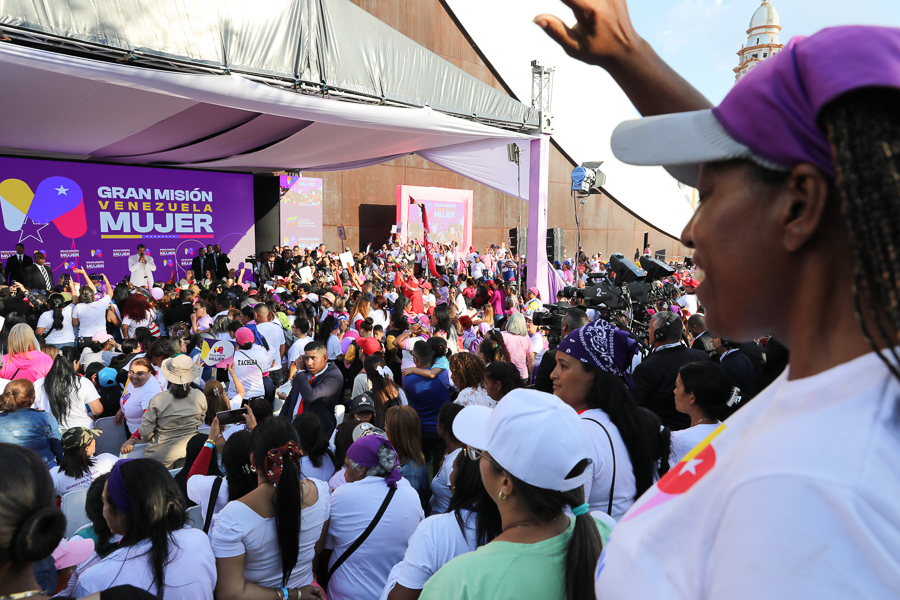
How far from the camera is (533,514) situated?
1507 mm

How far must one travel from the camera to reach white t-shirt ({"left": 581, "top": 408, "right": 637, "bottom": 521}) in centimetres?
223

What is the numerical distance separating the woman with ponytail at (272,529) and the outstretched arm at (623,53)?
2.34 m

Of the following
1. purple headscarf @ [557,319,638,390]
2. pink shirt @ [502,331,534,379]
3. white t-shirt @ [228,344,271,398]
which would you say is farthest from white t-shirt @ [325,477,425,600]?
white t-shirt @ [228,344,271,398]

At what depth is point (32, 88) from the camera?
739cm

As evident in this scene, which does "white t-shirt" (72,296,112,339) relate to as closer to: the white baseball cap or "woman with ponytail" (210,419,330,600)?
"woman with ponytail" (210,419,330,600)

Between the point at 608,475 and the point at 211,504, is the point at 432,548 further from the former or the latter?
the point at 211,504

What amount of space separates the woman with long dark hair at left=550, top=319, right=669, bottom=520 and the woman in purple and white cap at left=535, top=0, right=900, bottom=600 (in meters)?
1.60

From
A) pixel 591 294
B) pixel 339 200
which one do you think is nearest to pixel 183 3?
pixel 591 294

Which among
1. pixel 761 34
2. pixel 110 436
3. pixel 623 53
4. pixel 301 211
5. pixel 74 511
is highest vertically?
pixel 761 34

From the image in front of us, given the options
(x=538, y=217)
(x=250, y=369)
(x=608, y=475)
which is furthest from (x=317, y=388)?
(x=538, y=217)

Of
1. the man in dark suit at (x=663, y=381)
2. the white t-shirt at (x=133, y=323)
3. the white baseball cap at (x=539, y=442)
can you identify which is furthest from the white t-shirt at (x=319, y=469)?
the white t-shirt at (x=133, y=323)

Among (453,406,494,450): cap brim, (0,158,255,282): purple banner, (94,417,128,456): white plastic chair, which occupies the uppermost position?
(0,158,255,282): purple banner

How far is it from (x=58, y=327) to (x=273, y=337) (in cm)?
313

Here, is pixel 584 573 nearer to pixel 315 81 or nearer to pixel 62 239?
pixel 315 81
